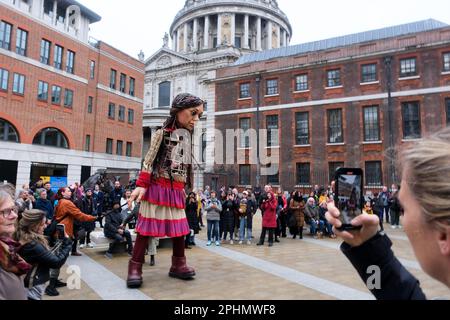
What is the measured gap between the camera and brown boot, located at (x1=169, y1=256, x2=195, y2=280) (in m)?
6.03

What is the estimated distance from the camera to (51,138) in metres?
26.3

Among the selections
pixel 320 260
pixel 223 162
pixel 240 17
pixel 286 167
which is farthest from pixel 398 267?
pixel 240 17

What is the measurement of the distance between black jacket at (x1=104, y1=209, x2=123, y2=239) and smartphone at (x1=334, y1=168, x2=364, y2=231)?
7.51 metres

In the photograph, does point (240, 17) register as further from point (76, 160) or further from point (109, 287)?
point (109, 287)

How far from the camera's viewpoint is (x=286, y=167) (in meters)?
27.4

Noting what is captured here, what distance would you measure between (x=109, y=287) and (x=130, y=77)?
31735 mm

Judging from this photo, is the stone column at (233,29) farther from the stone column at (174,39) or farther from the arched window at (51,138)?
the arched window at (51,138)

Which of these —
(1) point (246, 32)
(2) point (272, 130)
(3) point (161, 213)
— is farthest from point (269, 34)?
(3) point (161, 213)

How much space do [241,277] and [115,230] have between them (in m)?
3.80

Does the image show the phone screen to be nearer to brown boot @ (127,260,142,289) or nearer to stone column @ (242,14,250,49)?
A: brown boot @ (127,260,142,289)

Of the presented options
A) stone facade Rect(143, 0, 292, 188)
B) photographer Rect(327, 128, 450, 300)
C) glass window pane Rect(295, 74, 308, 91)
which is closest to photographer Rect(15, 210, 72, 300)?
photographer Rect(327, 128, 450, 300)

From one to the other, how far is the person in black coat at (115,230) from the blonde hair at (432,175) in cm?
817
